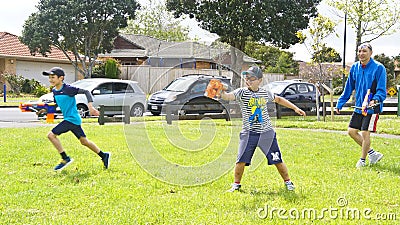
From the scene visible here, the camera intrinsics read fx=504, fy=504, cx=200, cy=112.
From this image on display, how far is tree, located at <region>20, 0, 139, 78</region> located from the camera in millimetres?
38812

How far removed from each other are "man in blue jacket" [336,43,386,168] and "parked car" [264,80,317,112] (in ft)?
47.3

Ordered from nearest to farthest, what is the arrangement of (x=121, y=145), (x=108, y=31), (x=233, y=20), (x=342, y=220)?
(x=342, y=220)
(x=121, y=145)
(x=233, y=20)
(x=108, y=31)

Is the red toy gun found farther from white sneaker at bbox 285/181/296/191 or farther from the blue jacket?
white sneaker at bbox 285/181/296/191

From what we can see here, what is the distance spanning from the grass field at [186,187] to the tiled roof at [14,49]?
32124mm

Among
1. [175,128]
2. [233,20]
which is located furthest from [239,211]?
[233,20]

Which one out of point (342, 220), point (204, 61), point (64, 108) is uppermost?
point (204, 61)

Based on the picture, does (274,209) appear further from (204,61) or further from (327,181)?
(204,61)

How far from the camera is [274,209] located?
5.27 meters

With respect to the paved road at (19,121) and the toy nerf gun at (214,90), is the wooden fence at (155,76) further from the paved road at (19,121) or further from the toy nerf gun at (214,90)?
the paved road at (19,121)

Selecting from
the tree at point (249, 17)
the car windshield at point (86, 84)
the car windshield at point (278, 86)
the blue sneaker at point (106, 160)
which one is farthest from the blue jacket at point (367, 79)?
the tree at point (249, 17)

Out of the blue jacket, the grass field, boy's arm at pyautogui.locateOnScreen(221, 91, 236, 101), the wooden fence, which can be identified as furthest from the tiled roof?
boy's arm at pyautogui.locateOnScreen(221, 91, 236, 101)

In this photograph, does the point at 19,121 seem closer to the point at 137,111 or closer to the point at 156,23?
the point at 137,111

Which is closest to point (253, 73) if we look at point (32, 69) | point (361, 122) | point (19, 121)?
point (361, 122)

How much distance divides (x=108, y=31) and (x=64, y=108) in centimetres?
3478
